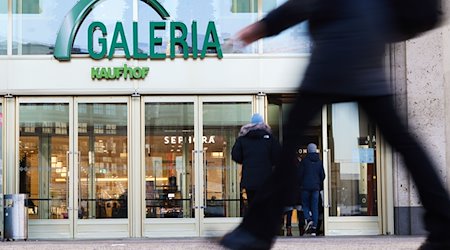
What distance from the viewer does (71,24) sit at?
13633 millimetres

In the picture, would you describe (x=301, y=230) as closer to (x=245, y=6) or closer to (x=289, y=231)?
(x=289, y=231)

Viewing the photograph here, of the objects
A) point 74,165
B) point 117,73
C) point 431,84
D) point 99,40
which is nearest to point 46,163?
point 74,165

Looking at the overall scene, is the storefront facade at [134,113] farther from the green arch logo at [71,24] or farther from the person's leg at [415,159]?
the person's leg at [415,159]

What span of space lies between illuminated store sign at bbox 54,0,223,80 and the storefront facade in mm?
18

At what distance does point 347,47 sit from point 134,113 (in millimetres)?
11304

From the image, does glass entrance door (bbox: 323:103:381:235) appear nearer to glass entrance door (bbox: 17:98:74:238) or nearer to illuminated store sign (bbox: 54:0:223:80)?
illuminated store sign (bbox: 54:0:223:80)

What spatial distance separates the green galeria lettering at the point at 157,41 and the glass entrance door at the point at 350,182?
8.52 ft

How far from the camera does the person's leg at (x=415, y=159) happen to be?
8.81 feet

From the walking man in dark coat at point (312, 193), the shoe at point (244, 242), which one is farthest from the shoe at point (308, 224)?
the shoe at point (244, 242)

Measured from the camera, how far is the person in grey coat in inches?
99.8

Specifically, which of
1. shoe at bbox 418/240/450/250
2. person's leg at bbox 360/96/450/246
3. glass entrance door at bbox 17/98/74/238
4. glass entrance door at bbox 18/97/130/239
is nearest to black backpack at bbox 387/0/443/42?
person's leg at bbox 360/96/450/246

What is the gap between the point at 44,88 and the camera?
13594mm

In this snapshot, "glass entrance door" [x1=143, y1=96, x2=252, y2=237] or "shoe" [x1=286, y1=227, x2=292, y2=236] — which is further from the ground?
"glass entrance door" [x1=143, y1=96, x2=252, y2=237]

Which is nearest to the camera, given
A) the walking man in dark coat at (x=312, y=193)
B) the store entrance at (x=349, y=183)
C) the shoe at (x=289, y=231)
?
the shoe at (x=289, y=231)
